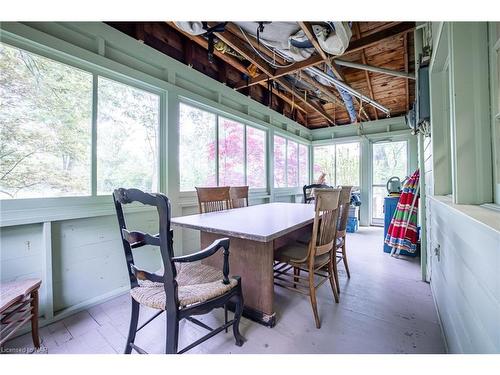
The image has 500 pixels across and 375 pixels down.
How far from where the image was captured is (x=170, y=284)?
1.12m

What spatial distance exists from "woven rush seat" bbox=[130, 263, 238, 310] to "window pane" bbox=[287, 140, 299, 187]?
448 centimetres

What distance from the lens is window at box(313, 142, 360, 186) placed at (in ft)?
19.9

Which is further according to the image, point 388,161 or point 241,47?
point 388,161

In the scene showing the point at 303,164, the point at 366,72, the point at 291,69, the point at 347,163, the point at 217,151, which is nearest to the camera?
the point at 291,69

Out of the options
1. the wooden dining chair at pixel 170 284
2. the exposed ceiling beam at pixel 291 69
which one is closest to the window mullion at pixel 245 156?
the exposed ceiling beam at pixel 291 69

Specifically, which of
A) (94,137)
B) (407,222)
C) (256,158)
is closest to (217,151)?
(256,158)

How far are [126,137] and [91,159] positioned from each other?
45 cm

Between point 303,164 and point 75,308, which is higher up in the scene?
point 303,164

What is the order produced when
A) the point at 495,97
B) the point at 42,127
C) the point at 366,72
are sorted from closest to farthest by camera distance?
the point at 495,97 < the point at 42,127 < the point at 366,72

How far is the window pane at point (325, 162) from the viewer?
643cm

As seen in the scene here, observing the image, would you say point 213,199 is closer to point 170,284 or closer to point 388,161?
point 170,284

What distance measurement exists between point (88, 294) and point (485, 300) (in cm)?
282
